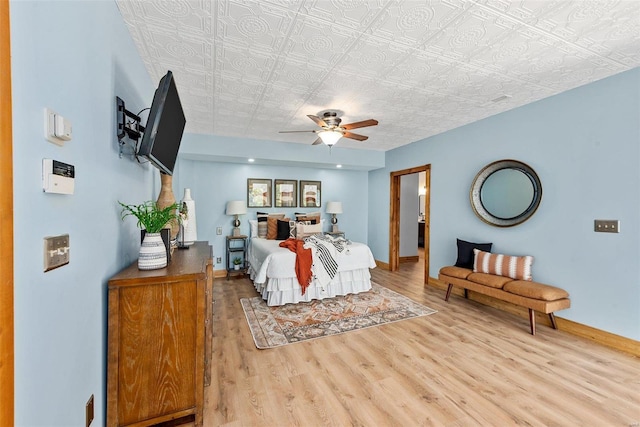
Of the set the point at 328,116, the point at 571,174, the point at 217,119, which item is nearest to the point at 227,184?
the point at 217,119

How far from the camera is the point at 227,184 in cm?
537

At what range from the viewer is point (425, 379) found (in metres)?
2.10

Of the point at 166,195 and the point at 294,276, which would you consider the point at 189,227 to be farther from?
the point at 294,276

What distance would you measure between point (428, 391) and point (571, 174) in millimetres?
2751

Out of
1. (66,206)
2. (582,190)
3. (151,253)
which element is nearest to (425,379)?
(151,253)

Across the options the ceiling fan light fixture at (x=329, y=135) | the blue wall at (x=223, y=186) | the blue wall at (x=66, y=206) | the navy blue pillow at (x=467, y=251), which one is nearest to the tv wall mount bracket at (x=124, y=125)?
the blue wall at (x=66, y=206)

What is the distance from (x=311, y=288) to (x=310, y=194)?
104 inches

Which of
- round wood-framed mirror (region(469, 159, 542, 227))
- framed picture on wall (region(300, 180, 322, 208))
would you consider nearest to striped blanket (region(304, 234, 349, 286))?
framed picture on wall (region(300, 180, 322, 208))

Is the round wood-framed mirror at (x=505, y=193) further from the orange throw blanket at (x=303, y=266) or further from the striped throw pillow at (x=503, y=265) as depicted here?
the orange throw blanket at (x=303, y=266)

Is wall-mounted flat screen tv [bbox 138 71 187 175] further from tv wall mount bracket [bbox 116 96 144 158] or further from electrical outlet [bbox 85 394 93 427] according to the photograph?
electrical outlet [bbox 85 394 93 427]

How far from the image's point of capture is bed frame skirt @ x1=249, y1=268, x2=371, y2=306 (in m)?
3.64

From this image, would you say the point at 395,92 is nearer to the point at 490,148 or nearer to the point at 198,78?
the point at 490,148

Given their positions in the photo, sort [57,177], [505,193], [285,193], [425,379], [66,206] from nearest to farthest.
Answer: [57,177]
[66,206]
[425,379]
[505,193]
[285,193]

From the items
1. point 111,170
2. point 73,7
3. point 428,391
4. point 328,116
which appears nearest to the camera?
point 73,7
